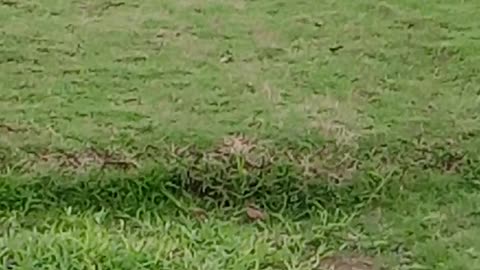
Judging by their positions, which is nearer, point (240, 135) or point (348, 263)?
point (348, 263)

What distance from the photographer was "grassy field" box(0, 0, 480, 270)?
2.94 metres

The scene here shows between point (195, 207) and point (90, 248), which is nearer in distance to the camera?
point (90, 248)

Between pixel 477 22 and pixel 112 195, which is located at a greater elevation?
pixel 477 22

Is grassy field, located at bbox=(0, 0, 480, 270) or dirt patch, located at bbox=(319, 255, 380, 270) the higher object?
grassy field, located at bbox=(0, 0, 480, 270)

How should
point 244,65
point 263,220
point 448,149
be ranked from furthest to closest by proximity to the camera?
point 244,65 → point 448,149 → point 263,220

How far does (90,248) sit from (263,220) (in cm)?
50

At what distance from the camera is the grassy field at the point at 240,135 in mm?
2941

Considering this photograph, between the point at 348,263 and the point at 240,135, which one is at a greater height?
the point at 240,135

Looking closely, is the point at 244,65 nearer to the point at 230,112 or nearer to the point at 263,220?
the point at 230,112

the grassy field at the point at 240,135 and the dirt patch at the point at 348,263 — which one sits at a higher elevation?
the grassy field at the point at 240,135

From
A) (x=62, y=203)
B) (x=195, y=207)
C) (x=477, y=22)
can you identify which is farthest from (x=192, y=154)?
(x=477, y=22)

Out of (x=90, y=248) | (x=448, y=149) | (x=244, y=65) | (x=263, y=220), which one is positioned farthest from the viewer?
(x=244, y=65)

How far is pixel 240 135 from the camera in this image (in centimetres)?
329

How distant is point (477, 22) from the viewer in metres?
3.88
